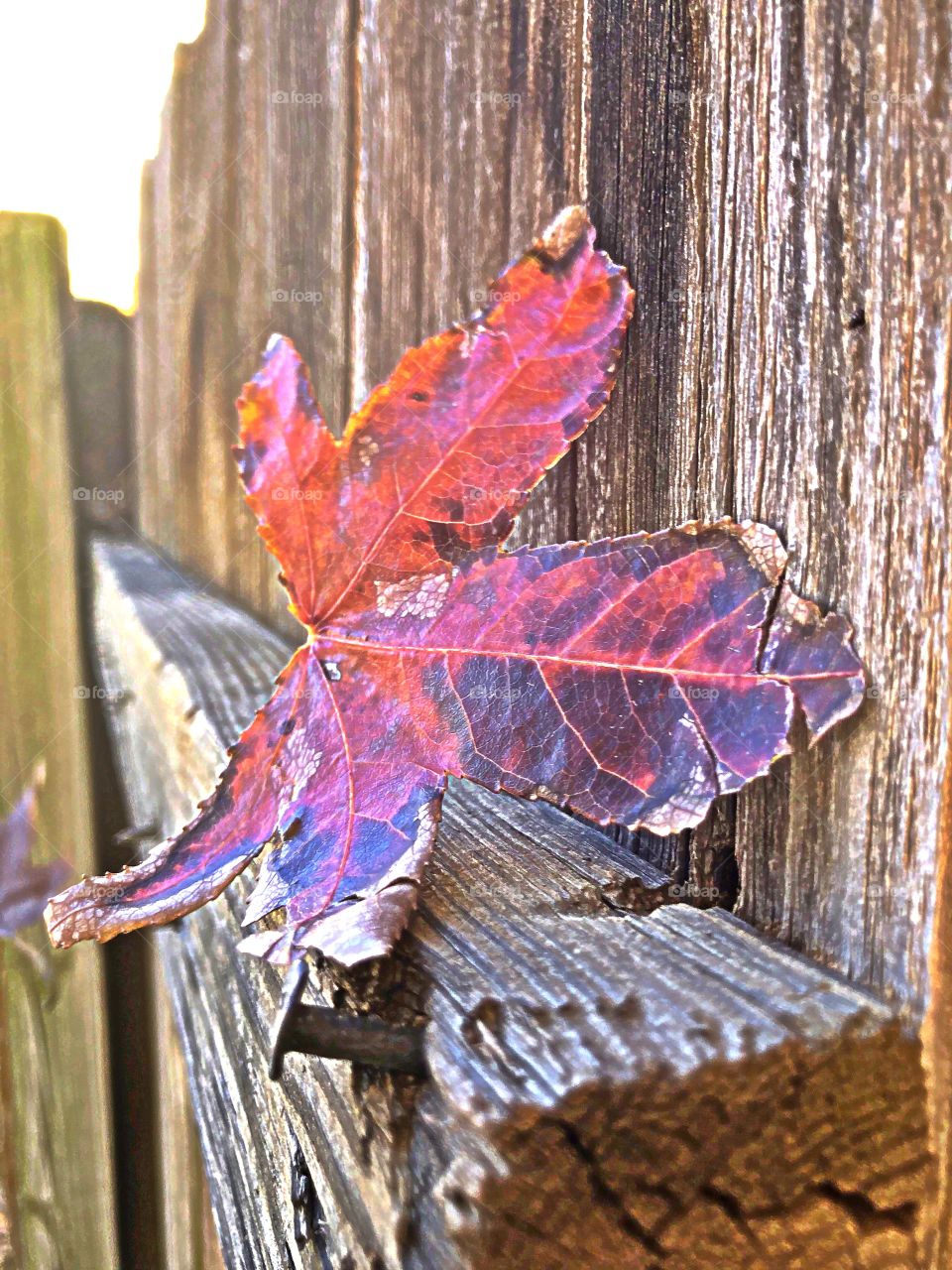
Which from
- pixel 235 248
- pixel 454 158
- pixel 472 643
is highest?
pixel 235 248

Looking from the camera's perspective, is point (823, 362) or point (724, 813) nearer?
point (823, 362)

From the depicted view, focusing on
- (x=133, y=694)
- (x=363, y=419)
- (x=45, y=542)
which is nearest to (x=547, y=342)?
(x=363, y=419)

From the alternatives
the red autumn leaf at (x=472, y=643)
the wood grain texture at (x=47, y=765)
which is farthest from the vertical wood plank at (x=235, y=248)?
the red autumn leaf at (x=472, y=643)

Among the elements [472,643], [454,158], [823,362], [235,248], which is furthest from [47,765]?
[823,362]

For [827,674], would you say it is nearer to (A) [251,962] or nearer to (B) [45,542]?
(A) [251,962]

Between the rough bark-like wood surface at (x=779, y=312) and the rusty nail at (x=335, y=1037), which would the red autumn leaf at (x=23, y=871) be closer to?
the rough bark-like wood surface at (x=779, y=312)

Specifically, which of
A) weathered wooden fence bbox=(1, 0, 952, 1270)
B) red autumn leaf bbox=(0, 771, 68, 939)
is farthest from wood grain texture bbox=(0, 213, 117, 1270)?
weathered wooden fence bbox=(1, 0, 952, 1270)

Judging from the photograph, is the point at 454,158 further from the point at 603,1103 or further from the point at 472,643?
the point at 603,1103
